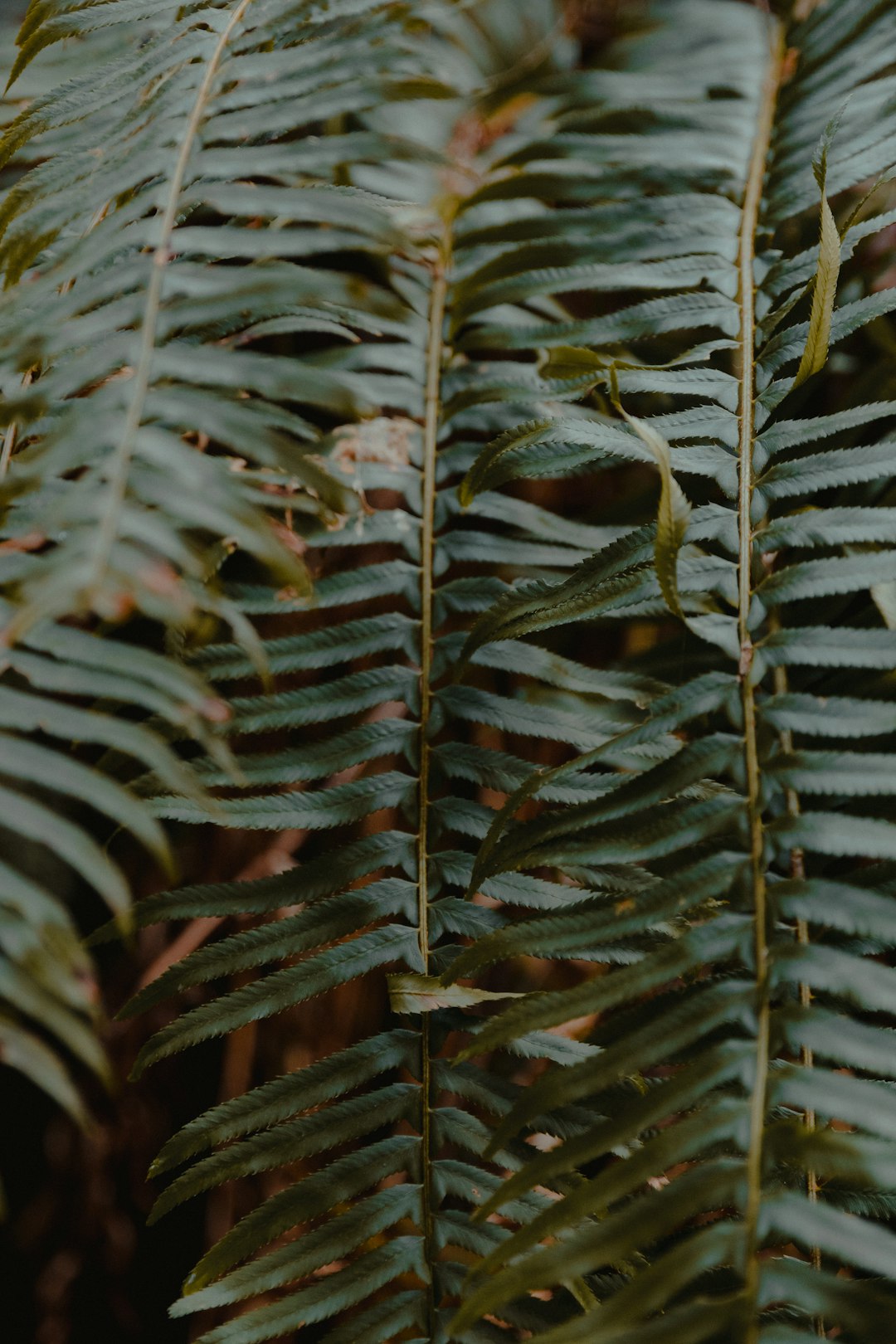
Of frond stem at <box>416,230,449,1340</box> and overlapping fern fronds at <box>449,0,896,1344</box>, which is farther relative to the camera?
frond stem at <box>416,230,449,1340</box>

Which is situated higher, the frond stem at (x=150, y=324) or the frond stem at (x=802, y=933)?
the frond stem at (x=150, y=324)

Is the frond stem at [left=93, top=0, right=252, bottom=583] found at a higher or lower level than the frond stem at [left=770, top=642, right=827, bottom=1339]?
higher

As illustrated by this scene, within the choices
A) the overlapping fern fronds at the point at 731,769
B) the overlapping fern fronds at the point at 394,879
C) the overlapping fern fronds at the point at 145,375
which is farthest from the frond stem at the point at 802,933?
the overlapping fern fronds at the point at 145,375

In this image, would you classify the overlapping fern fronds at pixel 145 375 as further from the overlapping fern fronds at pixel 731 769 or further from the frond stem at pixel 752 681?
the frond stem at pixel 752 681

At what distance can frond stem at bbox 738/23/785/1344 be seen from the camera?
0.49 metres

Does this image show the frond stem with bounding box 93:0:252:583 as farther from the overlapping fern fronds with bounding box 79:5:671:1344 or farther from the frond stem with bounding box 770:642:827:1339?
the frond stem with bounding box 770:642:827:1339

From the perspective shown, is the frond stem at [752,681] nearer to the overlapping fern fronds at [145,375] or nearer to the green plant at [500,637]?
the green plant at [500,637]

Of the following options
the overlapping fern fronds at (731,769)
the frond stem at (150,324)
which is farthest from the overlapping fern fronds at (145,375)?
the overlapping fern fronds at (731,769)

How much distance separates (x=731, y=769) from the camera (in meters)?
0.64

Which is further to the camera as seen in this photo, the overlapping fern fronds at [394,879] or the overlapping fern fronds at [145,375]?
the overlapping fern fronds at [394,879]

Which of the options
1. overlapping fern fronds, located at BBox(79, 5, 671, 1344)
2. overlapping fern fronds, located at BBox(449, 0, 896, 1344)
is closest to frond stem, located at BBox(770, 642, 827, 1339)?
overlapping fern fronds, located at BBox(449, 0, 896, 1344)

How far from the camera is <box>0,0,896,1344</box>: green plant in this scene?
51 cm

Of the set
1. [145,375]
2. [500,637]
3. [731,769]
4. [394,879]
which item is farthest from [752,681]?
[145,375]

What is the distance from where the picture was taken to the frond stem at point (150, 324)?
494 millimetres
